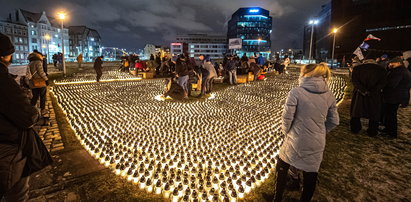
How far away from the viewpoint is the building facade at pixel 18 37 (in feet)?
191

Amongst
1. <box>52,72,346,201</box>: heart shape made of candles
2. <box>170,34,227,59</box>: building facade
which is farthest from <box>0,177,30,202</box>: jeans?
<box>170,34,227,59</box>: building facade

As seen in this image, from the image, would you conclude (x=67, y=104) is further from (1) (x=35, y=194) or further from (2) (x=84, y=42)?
(2) (x=84, y=42)

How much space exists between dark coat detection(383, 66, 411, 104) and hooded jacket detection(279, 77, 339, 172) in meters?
4.40

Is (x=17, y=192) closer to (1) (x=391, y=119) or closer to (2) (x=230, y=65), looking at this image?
(1) (x=391, y=119)

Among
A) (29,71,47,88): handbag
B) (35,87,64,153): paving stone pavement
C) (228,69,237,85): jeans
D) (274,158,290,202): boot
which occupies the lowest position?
(35,87,64,153): paving stone pavement

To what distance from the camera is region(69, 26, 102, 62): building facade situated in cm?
8994

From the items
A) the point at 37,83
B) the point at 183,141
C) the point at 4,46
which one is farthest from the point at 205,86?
the point at 4,46

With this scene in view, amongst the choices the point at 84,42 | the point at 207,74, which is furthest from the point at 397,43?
the point at 84,42

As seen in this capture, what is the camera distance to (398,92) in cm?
576

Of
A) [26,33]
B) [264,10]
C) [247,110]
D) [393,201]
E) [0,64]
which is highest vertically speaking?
[264,10]

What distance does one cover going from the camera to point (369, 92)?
5695 mm

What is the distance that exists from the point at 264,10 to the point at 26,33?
371 ft

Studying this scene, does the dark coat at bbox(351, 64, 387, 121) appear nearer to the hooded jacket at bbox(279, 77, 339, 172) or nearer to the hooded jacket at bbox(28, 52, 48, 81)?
the hooded jacket at bbox(279, 77, 339, 172)

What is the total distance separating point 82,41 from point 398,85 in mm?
106000
